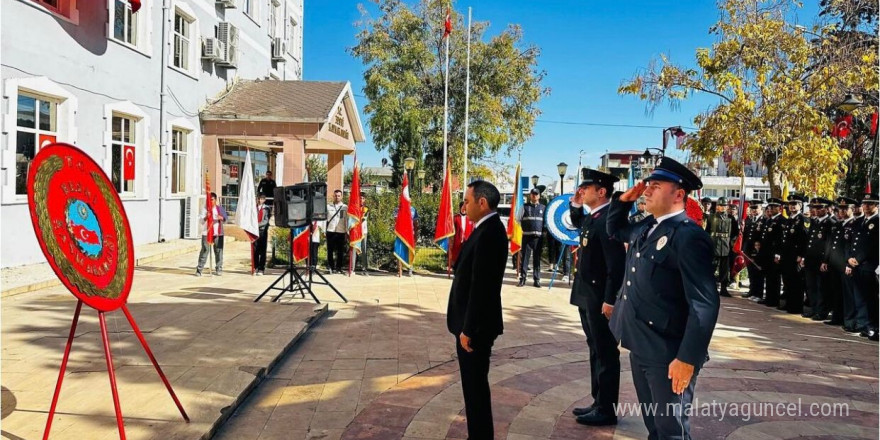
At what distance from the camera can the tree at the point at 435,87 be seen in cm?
2820

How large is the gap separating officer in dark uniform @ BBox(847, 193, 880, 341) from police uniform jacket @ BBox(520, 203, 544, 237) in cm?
569

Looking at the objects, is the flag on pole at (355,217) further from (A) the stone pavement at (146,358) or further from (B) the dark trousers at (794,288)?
(B) the dark trousers at (794,288)

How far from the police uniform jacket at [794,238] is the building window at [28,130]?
13.9 metres

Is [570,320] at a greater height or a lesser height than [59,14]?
lesser

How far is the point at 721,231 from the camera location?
39.1 ft

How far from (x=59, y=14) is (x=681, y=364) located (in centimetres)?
1341

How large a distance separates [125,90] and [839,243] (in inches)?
607

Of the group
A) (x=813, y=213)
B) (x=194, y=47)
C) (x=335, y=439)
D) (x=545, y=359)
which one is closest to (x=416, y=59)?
(x=194, y=47)

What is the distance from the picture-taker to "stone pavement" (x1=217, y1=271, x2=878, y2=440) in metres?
4.42

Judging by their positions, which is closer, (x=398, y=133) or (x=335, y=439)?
A: (x=335, y=439)

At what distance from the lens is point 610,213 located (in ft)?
13.8

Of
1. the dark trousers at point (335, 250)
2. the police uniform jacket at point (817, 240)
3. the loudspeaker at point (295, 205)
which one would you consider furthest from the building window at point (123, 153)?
the police uniform jacket at point (817, 240)

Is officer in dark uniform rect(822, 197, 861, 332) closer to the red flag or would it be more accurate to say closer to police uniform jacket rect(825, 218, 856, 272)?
police uniform jacket rect(825, 218, 856, 272)

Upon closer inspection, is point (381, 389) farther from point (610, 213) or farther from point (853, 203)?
point (853, 203)
